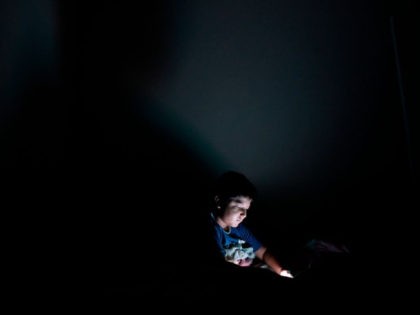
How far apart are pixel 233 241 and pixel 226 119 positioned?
1.92ft

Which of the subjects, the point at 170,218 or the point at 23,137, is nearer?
the point at 23,137

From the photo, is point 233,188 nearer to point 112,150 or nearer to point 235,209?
point 235,209

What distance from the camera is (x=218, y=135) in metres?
1.69

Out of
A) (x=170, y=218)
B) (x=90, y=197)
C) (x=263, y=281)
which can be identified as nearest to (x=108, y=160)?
(x=90, y=197)

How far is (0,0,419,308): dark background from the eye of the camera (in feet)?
4.93

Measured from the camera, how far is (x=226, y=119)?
169 cm

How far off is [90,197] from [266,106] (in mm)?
920

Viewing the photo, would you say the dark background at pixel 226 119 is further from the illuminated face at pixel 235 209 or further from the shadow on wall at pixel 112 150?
the illuminated face at pixel 235 209

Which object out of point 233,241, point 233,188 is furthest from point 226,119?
point 233,241

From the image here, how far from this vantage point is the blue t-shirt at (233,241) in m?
1.36

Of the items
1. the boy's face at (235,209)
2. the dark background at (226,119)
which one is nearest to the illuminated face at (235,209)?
Result: the boy's face at (235,209)

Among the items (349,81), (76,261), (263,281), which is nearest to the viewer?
(263,281)

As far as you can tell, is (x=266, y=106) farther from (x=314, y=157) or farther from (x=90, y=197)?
(x=90, y=197)

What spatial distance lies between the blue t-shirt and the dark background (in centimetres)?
11
